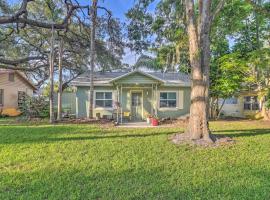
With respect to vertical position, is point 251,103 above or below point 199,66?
below

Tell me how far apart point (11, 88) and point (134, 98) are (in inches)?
482

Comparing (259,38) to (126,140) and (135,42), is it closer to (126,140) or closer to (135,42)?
(135,42)

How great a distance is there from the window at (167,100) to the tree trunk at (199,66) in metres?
9.41

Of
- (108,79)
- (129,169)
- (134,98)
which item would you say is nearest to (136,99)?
(134,98)

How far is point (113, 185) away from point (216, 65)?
58.9 feet

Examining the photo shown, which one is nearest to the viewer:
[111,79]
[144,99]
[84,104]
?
[111,79]

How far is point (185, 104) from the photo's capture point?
19812 millimetres

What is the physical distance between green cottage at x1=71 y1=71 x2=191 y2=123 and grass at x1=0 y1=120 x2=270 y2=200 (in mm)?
8747

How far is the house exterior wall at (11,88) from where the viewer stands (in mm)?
24227

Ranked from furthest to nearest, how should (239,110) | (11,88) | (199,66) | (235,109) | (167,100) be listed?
(235,109) < (239,110) < (11,88) < (167,100) < (199,66)

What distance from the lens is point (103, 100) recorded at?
1911 cm

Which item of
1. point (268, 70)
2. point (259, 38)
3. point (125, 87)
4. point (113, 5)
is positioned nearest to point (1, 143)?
point (125, 87)

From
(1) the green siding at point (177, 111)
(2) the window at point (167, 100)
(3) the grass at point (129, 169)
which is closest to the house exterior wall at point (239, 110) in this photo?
(1) the green siding at point (177, 111)

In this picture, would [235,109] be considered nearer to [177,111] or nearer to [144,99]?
[177,111]
